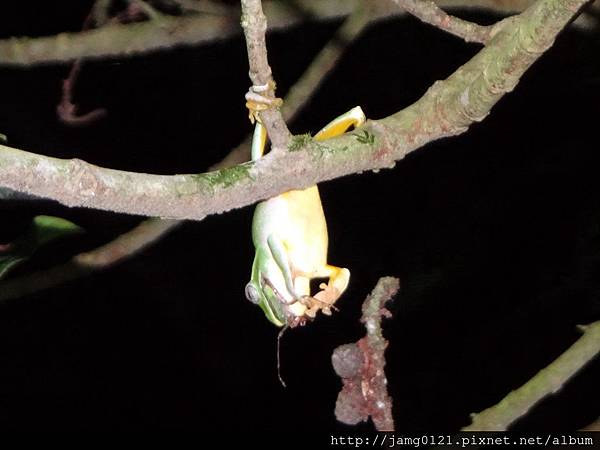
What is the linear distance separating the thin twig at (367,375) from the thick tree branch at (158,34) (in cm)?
86

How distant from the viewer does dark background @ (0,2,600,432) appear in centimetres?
234

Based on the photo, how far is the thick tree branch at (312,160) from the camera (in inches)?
21.9

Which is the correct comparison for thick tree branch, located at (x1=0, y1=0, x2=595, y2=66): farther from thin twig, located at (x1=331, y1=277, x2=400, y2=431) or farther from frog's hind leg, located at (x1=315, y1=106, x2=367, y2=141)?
thin twig, located at (x1=331, y1=277, x2=400, y2=431)

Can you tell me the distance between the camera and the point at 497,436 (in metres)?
1.09

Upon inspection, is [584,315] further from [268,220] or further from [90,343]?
[268,220]

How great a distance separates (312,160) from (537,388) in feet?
1.97

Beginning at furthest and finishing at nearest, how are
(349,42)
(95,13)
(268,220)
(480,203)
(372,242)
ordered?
(372,242) → (480,203) → (95,13) → (349,42) → (268,220)

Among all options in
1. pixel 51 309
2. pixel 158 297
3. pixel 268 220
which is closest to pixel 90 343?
pixel 51 309

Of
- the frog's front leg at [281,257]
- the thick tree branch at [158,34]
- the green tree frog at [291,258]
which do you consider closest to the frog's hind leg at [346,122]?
the green tree frog at [291,258]

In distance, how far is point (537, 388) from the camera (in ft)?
3.68

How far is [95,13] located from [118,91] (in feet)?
3.23

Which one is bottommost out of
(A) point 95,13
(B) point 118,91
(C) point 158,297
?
(C) point 158,297

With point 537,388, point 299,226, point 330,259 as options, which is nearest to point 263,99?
point 299,226

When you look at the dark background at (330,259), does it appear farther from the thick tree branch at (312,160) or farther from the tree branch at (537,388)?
the thick tree branch at (312,160)
